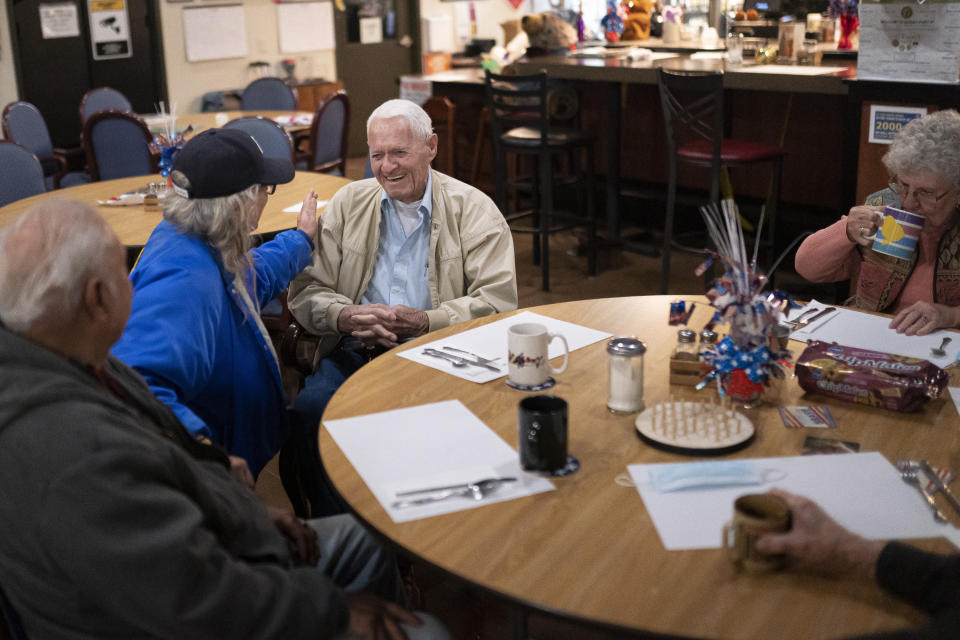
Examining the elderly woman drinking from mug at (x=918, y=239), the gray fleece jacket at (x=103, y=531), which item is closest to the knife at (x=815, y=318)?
the elderly woman drinking from mug at (x=918, y=239)

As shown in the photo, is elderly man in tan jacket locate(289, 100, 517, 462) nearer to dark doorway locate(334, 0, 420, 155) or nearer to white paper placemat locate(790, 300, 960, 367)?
white paper placemat locate(790, 300, 960, 367)

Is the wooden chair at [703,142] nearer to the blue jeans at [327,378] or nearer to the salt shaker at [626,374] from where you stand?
the blue jeans at [327,378]

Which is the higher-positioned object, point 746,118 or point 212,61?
point 212,61

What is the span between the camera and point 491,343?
6.56ft

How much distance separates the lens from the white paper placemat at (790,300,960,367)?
1885mm

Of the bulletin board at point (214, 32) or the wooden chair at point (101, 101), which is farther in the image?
the bulletin board at point (214, 32)

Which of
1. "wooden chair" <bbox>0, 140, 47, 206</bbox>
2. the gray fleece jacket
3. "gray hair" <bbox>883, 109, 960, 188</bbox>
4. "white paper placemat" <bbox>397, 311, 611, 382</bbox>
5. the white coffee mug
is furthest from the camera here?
"wooden chair" <bbox>0, 140, 47, 206</bbox>

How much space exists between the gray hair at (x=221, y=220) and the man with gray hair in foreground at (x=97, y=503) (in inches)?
26.2

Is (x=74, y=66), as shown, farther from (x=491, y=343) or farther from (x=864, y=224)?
(x=864, y=224)

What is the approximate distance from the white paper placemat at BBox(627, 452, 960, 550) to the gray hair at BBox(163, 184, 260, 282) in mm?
1006

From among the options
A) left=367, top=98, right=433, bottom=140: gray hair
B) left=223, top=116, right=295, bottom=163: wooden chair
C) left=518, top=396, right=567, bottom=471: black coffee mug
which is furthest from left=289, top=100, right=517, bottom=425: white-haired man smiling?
left=223, top=116, right=295, bottom=163: wooden chair

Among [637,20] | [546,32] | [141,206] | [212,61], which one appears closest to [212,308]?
[141,206]

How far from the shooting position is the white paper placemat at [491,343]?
185 cm

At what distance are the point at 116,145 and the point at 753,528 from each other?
449cm
